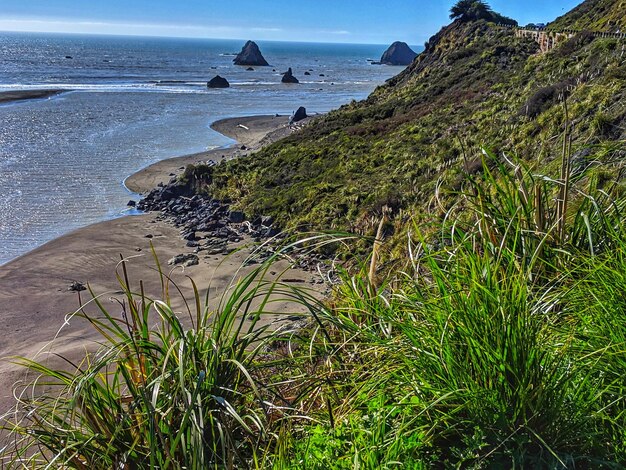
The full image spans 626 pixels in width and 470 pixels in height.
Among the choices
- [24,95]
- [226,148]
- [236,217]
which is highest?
[236,217]

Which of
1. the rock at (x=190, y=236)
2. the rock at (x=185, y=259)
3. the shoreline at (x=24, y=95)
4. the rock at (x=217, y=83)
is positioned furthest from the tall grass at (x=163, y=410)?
the rock at (x=217, y=83)

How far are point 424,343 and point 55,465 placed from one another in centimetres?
163

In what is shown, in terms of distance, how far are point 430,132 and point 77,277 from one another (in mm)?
13473

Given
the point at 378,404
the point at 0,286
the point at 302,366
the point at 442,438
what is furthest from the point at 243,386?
the point at 0,286

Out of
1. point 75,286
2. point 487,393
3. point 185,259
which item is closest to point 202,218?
point 185,259

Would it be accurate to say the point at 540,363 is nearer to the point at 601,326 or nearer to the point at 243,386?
the point at 601,326

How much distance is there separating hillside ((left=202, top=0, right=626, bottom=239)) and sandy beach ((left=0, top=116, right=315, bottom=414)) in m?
3.55

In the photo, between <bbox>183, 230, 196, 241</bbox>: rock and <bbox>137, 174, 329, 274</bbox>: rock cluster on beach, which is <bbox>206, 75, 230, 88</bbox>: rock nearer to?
<bbox>137, 174, 329, 274</bbox>: rock cluster on beach

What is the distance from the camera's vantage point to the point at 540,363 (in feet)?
7.64

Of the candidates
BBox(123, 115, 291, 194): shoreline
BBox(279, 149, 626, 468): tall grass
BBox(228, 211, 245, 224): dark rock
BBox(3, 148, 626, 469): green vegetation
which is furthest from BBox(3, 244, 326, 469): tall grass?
BBox(123, 115, 291, 194): shoreline

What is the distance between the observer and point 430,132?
22.8 meters

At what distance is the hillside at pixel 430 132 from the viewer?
53.1 ft

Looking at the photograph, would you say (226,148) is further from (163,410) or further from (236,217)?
(163,410)

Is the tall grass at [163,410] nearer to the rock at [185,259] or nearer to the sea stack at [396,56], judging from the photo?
the rock at [185,259]
